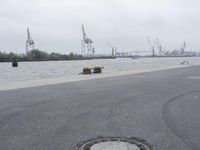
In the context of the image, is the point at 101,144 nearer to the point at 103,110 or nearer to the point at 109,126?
the point at 109,126

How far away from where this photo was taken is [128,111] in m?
8.84

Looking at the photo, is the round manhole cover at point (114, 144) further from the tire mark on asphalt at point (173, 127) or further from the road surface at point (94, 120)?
the tire mark on asphalt at point (173, 127)

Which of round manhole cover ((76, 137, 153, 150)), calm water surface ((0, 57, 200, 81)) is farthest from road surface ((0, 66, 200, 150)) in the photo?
calm water surface ((0, 57, 200, 81))

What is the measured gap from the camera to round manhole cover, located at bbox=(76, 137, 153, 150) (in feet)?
17.7

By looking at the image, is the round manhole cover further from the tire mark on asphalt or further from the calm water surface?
the calm water surface

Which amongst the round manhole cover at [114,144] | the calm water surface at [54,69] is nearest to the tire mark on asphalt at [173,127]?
the round manhole cover at [114,144]

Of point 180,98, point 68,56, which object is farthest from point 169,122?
point 68,56

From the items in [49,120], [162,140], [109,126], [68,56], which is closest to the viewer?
[162,140]

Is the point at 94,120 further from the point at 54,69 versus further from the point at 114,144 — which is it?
the point at 54,69

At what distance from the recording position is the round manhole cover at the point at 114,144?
17.7ft

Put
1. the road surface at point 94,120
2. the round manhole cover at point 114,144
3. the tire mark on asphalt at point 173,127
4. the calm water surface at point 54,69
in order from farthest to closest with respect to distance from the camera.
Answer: the calm water surface at point 54,69 → the road surface at point 94,120 → the tire mark on asphalt at point 173,127 → the round manhole cover at point 114,144

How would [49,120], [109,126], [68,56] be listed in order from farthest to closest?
[68,56] → [49,120] → [109,126]

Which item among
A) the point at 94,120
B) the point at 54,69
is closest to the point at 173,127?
the point at 94,120

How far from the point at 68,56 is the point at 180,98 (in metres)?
165
